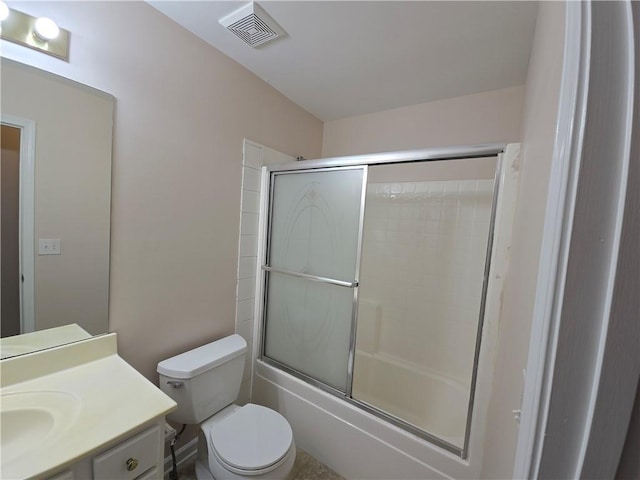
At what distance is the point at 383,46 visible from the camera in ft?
4.73

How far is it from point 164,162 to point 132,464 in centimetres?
126

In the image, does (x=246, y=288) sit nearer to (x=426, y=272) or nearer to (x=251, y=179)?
(x=251, y=179)

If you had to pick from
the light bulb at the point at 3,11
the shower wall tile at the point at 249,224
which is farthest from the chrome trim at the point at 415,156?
the light bulb at the point at 3,11

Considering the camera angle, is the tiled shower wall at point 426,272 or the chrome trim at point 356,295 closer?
the chrome trim at point 356,295

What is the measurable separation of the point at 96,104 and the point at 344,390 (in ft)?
6.37

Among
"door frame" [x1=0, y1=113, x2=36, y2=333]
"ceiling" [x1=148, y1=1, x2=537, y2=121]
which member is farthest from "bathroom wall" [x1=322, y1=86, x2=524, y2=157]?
"door frame" [x1=0, y1=113, x2=36, y2=333]

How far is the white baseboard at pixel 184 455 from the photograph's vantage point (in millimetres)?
1543

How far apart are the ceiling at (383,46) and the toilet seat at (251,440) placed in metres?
2.04

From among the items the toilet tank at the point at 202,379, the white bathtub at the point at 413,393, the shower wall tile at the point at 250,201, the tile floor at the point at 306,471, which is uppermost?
the shower wall tile at the point at 250,201

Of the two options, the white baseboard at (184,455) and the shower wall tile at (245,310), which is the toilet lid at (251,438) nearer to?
the white baseboard at (184,455)

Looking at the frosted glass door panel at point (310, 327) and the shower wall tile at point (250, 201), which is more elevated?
the shower wall tile at point (250, 201)

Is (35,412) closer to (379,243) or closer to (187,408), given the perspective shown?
(187,408)

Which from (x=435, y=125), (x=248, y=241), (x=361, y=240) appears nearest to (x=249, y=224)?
(x=248, y=241)

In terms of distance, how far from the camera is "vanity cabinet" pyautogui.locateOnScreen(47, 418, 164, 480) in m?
0.76
